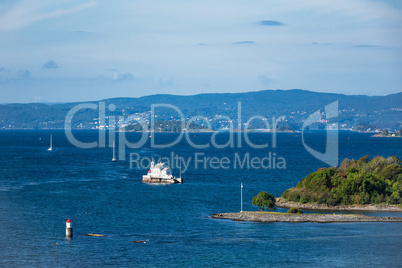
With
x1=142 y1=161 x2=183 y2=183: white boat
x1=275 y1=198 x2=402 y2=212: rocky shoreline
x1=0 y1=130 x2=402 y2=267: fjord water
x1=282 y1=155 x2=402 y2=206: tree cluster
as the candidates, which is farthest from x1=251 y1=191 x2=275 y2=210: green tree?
x1=142 y1=161 x2=183 y2=183: white boat

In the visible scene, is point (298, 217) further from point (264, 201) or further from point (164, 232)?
point (164, 232)

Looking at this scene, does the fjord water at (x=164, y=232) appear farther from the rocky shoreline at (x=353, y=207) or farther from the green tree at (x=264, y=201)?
the rocky shoreline at (x=353, y=207)

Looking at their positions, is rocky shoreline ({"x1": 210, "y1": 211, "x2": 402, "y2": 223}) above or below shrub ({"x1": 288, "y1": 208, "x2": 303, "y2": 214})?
below

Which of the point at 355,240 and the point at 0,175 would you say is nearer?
the point at 355,240

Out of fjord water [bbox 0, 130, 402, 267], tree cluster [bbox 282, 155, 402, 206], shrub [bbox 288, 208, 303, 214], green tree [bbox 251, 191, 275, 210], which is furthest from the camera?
tree cluster [bbox 282, 155, 402, 206]

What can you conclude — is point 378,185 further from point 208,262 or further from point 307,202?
point 208,262

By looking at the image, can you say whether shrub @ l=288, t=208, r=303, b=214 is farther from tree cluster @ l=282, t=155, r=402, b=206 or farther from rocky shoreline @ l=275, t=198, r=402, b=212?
Result: tree cluster @ l=282, t=155, r=402, b=206

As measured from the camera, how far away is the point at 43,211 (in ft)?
273

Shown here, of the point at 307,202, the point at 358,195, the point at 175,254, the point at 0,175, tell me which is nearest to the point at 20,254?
the point at 175,254

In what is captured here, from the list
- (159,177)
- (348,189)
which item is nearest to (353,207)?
Answer: (348,189)

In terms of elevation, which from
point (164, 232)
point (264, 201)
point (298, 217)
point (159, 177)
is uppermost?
point (159, 177)

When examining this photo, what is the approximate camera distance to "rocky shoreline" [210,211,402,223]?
7519 cm

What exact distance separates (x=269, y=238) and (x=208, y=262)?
11914 mm

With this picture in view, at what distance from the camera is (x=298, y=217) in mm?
76000
